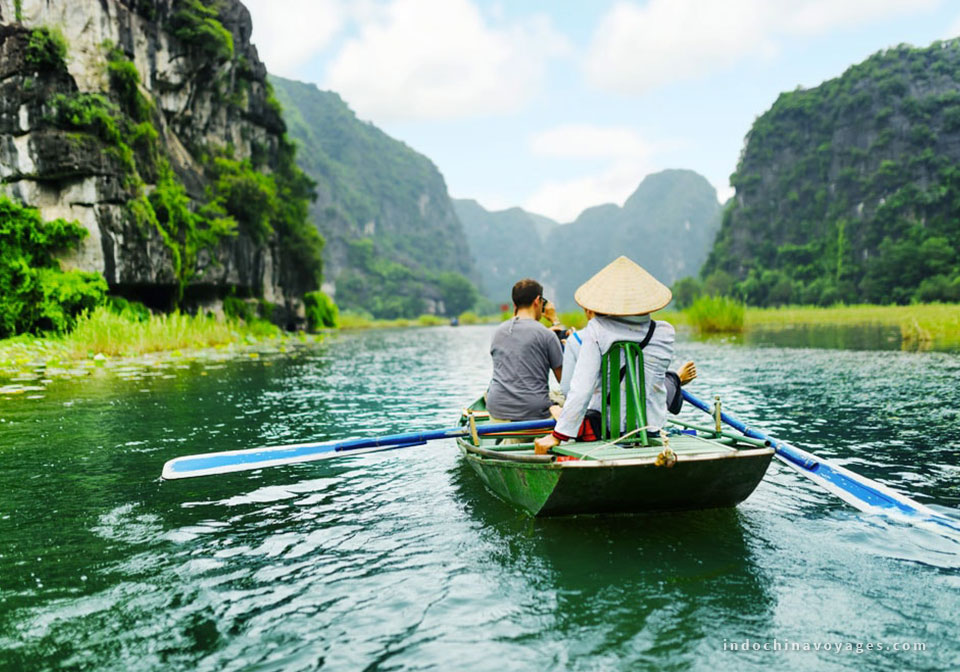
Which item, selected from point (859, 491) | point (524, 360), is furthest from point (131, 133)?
point (859, 491)

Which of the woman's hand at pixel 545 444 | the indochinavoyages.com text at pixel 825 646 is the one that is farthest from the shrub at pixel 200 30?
the indochinavoyages.com text at pixel 825 646

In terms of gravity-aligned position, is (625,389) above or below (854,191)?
below

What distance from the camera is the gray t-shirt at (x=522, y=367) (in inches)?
205

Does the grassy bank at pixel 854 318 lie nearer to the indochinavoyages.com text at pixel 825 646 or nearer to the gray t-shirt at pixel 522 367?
the gray t-shirt at pixel 522 367

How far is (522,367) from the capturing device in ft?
17.5

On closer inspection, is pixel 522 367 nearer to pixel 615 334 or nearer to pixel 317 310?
pixel 615 334

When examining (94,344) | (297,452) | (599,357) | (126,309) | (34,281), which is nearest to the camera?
(599,357)

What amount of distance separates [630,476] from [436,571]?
4.04ft

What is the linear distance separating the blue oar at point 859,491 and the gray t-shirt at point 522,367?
69.8 inches

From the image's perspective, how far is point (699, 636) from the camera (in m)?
2.78

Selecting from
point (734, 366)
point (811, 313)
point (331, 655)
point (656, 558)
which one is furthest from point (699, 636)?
point (811, 313)

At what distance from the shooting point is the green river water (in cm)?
271

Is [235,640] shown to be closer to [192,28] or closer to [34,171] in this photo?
[34,171]

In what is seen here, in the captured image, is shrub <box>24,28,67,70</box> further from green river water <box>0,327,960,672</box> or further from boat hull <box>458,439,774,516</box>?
→ boat hull <box>458,439,774,516</box>
